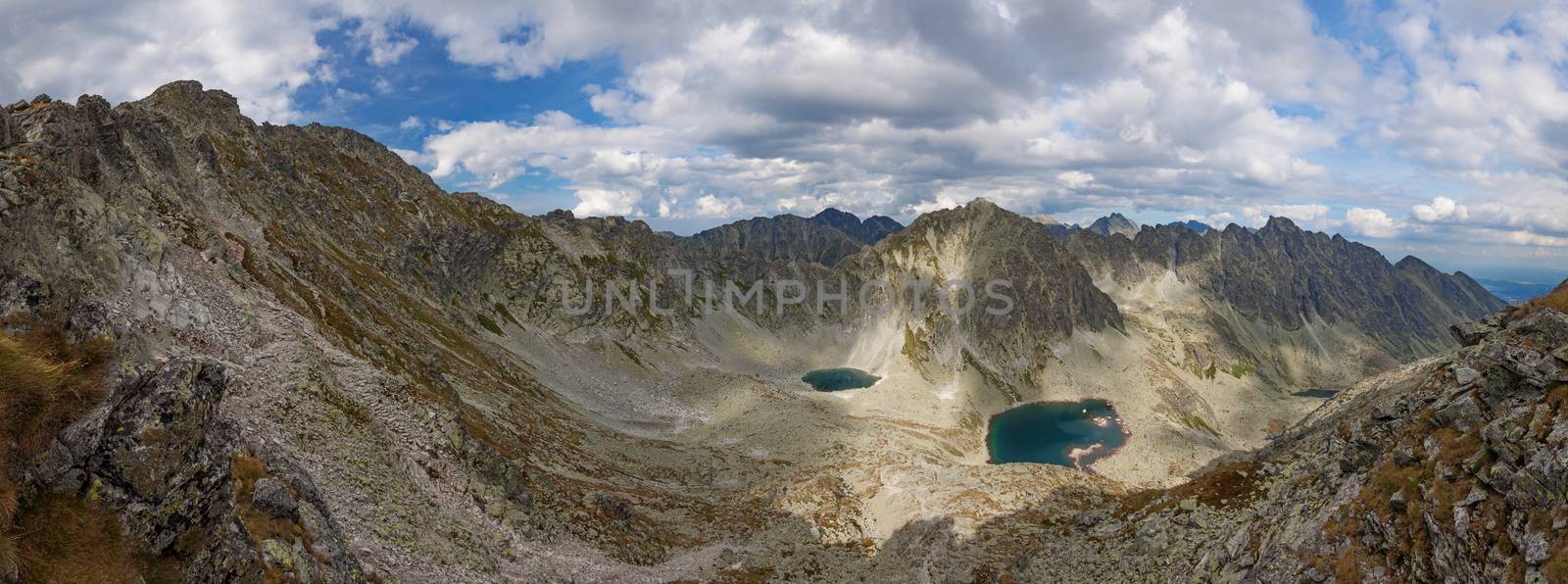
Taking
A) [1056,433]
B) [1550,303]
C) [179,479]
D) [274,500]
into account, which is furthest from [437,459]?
[1056,433]

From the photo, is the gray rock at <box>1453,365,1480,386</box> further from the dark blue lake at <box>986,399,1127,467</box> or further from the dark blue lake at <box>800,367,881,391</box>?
the dark blue lake at <box>800,367,881,391</box>

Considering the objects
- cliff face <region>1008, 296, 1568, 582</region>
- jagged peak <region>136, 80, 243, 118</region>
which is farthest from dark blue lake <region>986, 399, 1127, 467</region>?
jagged peak <region>136, 80, 243, 118</region>

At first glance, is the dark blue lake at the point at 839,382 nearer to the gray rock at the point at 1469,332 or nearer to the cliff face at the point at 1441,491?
the cliff face at the point at 1441,491

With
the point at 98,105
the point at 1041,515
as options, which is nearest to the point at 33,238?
the point at 98,105

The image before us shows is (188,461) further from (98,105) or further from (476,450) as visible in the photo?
(98,105)

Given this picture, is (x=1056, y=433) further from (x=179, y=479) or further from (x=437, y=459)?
(x=179, y=479)

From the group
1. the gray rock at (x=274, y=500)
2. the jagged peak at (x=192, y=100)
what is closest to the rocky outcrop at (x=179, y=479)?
the gray rock at (x=274, y=500)
